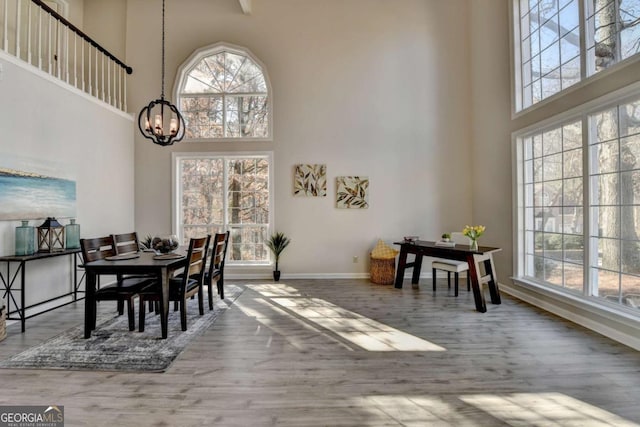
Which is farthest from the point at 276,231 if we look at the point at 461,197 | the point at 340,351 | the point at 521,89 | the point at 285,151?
the point at 521,89

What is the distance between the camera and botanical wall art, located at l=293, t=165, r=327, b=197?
554 cm

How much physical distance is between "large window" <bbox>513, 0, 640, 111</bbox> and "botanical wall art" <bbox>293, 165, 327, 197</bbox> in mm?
3209

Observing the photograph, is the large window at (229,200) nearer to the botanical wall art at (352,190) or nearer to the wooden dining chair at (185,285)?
the botanical wall art at (352,190)

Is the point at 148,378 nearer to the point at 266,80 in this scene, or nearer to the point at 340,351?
the point at 340,351

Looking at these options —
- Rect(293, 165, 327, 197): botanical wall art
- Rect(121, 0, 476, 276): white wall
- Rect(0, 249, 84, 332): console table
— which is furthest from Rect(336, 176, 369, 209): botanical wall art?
Rect(0, 249, 84, 332): console table

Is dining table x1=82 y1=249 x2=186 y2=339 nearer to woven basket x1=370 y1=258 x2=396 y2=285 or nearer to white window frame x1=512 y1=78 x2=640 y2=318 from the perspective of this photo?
woven basket x1=370 y1=258 x2=396 y2=285

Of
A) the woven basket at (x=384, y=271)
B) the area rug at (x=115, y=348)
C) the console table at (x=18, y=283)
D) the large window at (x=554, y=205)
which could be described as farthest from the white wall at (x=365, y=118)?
the area rug at (x=115, y=348)

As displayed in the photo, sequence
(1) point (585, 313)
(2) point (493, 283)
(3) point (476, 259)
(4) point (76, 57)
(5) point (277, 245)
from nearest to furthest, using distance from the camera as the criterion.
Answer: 1. (1) point (585, 313)
2. (3) point (476, 259)
3. (2) point (493, 283)
4. (4) point (76, 57)
5. (5) point (277, 245)

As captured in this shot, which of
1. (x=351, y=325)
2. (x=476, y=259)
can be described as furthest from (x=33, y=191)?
(x=476, y=259)

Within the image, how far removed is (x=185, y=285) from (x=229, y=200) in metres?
2.74

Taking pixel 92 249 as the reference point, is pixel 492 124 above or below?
above

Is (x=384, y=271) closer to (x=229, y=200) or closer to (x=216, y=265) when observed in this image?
(x=216, y=265)

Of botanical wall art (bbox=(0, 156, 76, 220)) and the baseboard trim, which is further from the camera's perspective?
botanical wall art (bbox=(0, 156, 76, 220))

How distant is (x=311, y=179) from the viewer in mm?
5543
